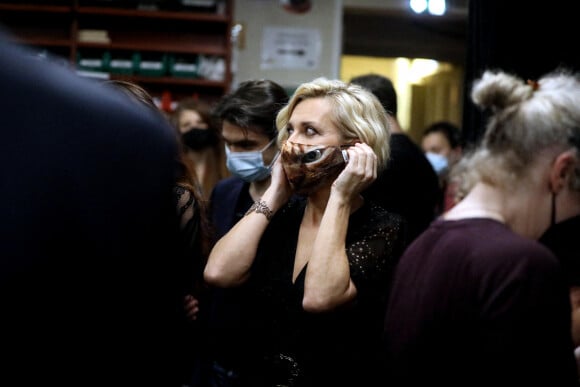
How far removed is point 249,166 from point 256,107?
7.2 inches

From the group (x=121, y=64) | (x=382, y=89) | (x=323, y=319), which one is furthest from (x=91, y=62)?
(x=323, y=319)

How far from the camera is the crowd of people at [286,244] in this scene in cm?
60

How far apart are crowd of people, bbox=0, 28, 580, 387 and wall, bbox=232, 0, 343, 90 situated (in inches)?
116

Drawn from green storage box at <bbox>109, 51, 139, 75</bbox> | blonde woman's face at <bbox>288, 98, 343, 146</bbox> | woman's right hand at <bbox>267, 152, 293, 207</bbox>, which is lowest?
woman's right hand at <bbox>267, 152, 293, 207</bbox>

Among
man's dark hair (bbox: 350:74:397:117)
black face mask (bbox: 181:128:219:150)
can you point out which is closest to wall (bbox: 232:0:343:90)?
black face mask (bbox: 181:128:219:150)

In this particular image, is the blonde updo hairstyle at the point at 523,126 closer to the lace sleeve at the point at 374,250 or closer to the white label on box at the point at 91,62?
the lace sleeve at the point at 374,250

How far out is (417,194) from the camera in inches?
97.8

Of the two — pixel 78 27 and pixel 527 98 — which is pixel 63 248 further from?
pixel 78 27

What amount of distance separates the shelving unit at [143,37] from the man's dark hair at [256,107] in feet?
9.56

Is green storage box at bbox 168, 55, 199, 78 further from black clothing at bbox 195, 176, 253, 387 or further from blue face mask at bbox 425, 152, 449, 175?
black clothing at bbox 195, 176, 253, 387

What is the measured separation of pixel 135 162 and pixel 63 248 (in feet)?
0.32

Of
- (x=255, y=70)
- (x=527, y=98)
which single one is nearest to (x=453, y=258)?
(x=527, y=98)

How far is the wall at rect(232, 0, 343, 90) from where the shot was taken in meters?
5.55

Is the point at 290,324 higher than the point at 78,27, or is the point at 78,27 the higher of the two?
the point at 78,27
